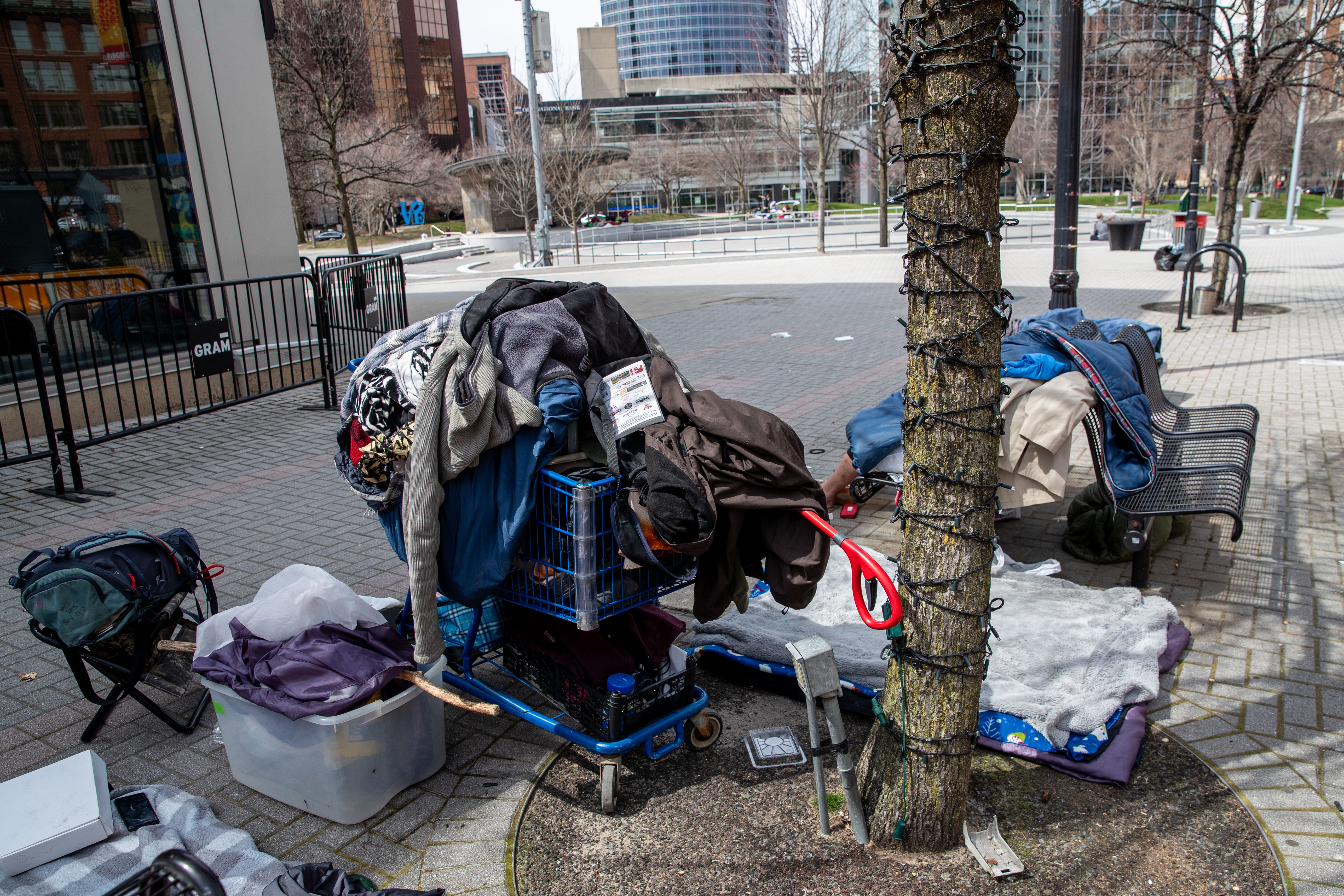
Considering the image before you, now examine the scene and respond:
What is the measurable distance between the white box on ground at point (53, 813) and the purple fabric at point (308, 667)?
440 millimetres

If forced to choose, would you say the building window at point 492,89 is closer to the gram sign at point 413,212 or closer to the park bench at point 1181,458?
the gram sign at point 413,212

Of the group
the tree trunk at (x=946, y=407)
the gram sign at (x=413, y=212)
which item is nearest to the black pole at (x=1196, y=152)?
the tree trunk at (x=946, y=407)

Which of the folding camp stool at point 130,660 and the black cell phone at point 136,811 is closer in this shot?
the black cell phone at point 136,811

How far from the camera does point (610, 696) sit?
3012 millimetres

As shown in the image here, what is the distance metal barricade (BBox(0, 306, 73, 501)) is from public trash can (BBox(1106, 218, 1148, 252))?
2475 centimetres

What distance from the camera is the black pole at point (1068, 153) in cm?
757

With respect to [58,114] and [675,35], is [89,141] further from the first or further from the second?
[675,35]

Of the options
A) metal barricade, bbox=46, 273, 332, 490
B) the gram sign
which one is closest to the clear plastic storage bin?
metal barricade, bbox=46, 273, 332, 490

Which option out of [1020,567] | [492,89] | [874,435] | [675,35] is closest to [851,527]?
[874,435]

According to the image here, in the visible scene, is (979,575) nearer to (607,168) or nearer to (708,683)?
(708,683)

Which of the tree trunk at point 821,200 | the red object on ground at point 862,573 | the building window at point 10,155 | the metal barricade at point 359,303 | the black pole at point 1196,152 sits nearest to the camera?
the red object on ground at point 862,573

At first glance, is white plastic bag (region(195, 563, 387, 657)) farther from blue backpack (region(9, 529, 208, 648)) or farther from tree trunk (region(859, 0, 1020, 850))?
tree trunk (region(859, 0, 1020, 850))

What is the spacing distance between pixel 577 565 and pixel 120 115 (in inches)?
375

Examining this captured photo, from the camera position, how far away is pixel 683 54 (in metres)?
114
